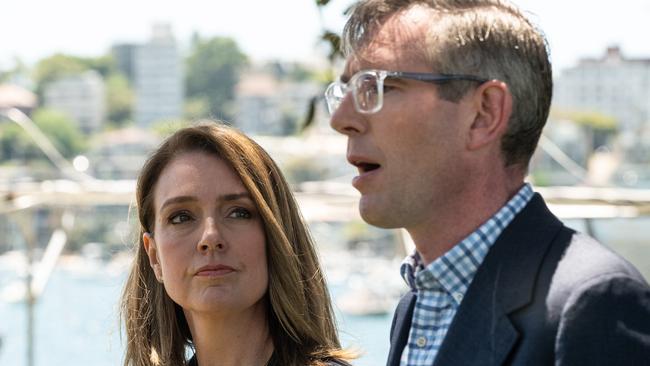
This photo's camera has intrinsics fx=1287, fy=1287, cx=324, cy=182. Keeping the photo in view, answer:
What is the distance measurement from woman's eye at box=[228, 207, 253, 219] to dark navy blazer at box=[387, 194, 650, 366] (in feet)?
3.53

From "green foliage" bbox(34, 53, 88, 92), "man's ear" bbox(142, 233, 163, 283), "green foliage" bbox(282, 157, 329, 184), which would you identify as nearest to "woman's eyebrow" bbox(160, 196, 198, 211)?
"man's ear" bbox(142, 233, 163, 283)

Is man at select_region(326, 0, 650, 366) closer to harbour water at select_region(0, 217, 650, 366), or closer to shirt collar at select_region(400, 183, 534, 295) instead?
shirt collar at select_region(400, 183, 534, 295)

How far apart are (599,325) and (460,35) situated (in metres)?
0.56

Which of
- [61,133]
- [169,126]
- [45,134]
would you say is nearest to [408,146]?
[169,126]

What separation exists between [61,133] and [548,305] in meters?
99.6

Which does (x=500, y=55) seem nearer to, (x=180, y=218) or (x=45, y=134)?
(x=180, y=218)

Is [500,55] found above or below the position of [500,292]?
above

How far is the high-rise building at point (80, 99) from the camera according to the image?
11488 cm

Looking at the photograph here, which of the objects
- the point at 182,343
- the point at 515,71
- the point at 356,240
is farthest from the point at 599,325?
the point at 356,240

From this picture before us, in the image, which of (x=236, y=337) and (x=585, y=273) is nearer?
(x=585, y=273)

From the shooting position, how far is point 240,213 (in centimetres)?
318

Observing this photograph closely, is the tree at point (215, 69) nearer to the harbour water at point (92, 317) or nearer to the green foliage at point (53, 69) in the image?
the green foliage at point (53, 69)

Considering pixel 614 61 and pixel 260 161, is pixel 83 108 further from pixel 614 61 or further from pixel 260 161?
pixel 260 161

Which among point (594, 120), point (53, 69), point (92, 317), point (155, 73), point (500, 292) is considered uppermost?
point (53, 69)
